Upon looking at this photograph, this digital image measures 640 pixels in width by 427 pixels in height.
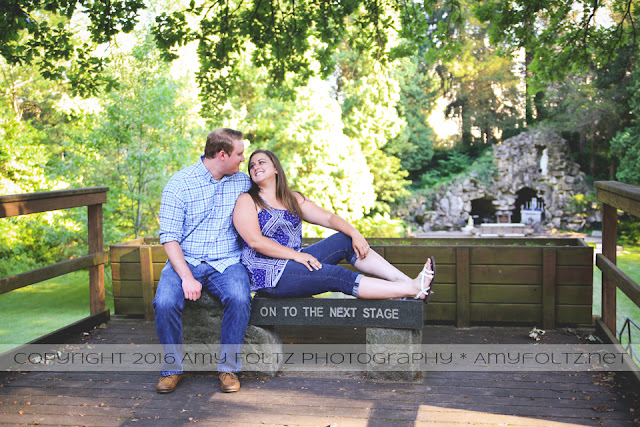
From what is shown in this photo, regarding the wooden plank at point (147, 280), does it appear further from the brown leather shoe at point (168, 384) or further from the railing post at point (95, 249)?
the brown leather shoe at point (168, 384)

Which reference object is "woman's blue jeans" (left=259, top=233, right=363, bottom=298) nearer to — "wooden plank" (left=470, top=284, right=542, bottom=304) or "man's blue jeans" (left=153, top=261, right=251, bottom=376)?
"man's blue jeans" (left=153, top=261, right=251, bottom=376)

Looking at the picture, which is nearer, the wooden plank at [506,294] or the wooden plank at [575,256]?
the wooden plank at [575,256]

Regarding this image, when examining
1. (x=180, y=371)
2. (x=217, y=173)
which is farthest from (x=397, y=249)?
(x=180, y=371)

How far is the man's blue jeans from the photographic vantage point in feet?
10.0

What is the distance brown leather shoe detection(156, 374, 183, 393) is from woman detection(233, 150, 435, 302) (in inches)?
25.9

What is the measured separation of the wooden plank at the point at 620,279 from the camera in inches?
110

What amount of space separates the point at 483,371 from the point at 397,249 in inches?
50.6

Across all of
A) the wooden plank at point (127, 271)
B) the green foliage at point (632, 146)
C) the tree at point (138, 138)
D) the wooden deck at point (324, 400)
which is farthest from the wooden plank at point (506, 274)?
the green foliage at point (632, 146)

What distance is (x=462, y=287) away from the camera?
165 inches

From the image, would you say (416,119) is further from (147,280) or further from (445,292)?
(147,280)

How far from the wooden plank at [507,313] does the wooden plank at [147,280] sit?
2.53m

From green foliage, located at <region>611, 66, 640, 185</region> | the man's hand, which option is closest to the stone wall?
green foliage, located at <region>611, 66, 640, 185</region>

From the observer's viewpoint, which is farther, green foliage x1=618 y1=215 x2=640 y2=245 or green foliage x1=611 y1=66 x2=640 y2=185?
green foliage x1=618 y1=215 x2=640 y2=245

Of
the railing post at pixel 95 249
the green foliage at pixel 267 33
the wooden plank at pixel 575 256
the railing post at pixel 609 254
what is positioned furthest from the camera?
the green foliage at pixel 267 33
